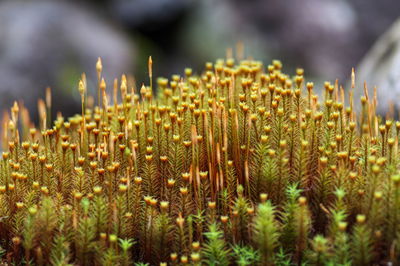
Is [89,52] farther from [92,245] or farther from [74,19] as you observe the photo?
[92,245]

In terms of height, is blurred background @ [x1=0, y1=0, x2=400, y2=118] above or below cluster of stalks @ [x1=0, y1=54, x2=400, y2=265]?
above

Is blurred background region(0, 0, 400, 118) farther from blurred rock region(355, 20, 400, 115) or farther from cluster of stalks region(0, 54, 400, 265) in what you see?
cluster of stalks region(0, 54, 400, 265)

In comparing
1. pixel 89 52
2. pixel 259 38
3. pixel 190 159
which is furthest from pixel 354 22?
pixel 190 159

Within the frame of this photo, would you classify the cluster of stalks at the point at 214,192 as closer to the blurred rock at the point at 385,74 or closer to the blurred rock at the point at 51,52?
the blurred rock at the point at 385,74

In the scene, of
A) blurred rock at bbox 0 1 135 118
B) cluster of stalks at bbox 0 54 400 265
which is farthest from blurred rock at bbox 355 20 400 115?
blurred rock at bbox 0 1 135 118

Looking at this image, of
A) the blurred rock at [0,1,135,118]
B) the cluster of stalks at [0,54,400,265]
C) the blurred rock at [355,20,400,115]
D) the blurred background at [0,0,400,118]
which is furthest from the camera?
the blurred background at [0,0,400,118]

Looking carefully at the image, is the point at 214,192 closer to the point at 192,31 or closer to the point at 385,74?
the point at 385,74

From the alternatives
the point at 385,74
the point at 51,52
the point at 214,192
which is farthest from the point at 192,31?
the point at 214,192

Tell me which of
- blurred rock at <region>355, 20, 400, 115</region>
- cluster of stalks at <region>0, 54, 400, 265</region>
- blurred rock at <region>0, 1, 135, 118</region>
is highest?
blurred rock at <region>0, 1, 135, 118</region>

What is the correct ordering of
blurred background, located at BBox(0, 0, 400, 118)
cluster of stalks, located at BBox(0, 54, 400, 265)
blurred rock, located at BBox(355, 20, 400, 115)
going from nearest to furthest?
1. cluster of stalks, located at BBox(0, 54, 400, 265)
2. blurred rock, located at BBox(355, 20, 400, 115)
3. blurred background, located at BBox(0, 0, 400, 118)
